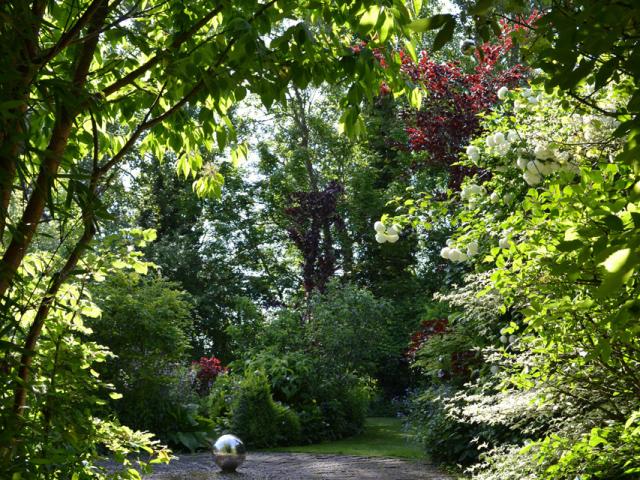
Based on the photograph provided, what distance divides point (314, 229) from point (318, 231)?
0.11 metres

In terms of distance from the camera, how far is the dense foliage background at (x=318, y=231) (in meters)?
1.76

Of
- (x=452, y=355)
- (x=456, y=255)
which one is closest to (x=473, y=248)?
(x=456, y=255)

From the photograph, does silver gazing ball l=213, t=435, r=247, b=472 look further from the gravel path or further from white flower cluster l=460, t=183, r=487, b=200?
Result: white flower cluster l=460, t=183, r=487, b=200

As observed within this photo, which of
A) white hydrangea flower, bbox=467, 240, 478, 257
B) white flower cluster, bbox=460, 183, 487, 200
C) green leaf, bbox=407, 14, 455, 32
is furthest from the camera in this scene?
white flower cluster, bbox=460, 183, 487, 200

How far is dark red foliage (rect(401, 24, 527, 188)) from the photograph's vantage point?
9.18 m

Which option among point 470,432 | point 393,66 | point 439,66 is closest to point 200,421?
point 470,432

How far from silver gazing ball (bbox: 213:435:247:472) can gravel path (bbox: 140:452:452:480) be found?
93mm

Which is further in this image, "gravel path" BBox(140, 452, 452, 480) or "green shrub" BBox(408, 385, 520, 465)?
"gravel path" BBox(140, 452, 452, 480)

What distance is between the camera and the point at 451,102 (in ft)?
30.9

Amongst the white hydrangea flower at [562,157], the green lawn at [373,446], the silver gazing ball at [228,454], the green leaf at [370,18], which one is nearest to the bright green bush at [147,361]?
the green lawn at [373,446]

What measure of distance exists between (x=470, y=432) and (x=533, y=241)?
15.0 ft

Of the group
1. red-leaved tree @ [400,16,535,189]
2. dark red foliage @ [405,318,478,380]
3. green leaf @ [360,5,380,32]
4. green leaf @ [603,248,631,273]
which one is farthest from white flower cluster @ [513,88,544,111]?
red-leaved tree @ [400,16,535,189]

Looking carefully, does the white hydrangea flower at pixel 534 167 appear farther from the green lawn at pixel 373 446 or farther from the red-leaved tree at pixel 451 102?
the green lawn at pixel 373 446

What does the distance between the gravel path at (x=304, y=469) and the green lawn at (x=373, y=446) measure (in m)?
0.36
